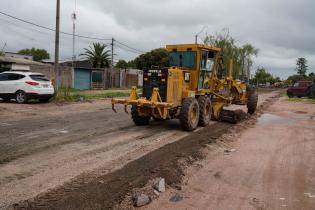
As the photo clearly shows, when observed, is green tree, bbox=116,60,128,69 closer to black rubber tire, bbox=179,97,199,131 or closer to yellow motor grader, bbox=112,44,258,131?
yellow motor grader, bbox=112,44,258,131

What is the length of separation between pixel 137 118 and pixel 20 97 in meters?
9.13

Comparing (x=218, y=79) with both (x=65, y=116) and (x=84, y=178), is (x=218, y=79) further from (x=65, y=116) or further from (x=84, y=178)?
(x=84, y=178)

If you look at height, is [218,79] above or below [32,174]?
above

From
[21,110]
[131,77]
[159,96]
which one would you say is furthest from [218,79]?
[131,77]

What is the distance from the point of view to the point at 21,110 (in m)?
16.3

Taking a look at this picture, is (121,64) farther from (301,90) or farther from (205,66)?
(205,66)

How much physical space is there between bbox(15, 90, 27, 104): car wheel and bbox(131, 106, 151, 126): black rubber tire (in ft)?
28.5

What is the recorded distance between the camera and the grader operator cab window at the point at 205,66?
506 inches

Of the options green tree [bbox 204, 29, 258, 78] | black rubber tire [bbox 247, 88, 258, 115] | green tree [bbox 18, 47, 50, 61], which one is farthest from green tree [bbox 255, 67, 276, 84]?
black rubber tire [bbox 247, 88, 258, 115]

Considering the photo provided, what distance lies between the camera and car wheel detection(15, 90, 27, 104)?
1884 centimetres

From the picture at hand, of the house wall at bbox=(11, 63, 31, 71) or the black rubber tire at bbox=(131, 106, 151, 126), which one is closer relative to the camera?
the black rubber tire at bbox=(131, 106, 151, 126)

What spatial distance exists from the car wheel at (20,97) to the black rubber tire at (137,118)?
28.5 ft

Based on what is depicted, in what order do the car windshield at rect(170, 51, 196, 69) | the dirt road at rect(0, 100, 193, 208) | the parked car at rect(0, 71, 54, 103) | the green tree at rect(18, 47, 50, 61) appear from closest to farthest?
the dirt road at rect(0, 100, 193, 208)
the car windshield at rect(170, 51, 196, 69)
the parked car at rect(0, 71, 54, 103)
the green tree at rect(18, 47, 50, 61)

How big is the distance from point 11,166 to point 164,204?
3155mm
